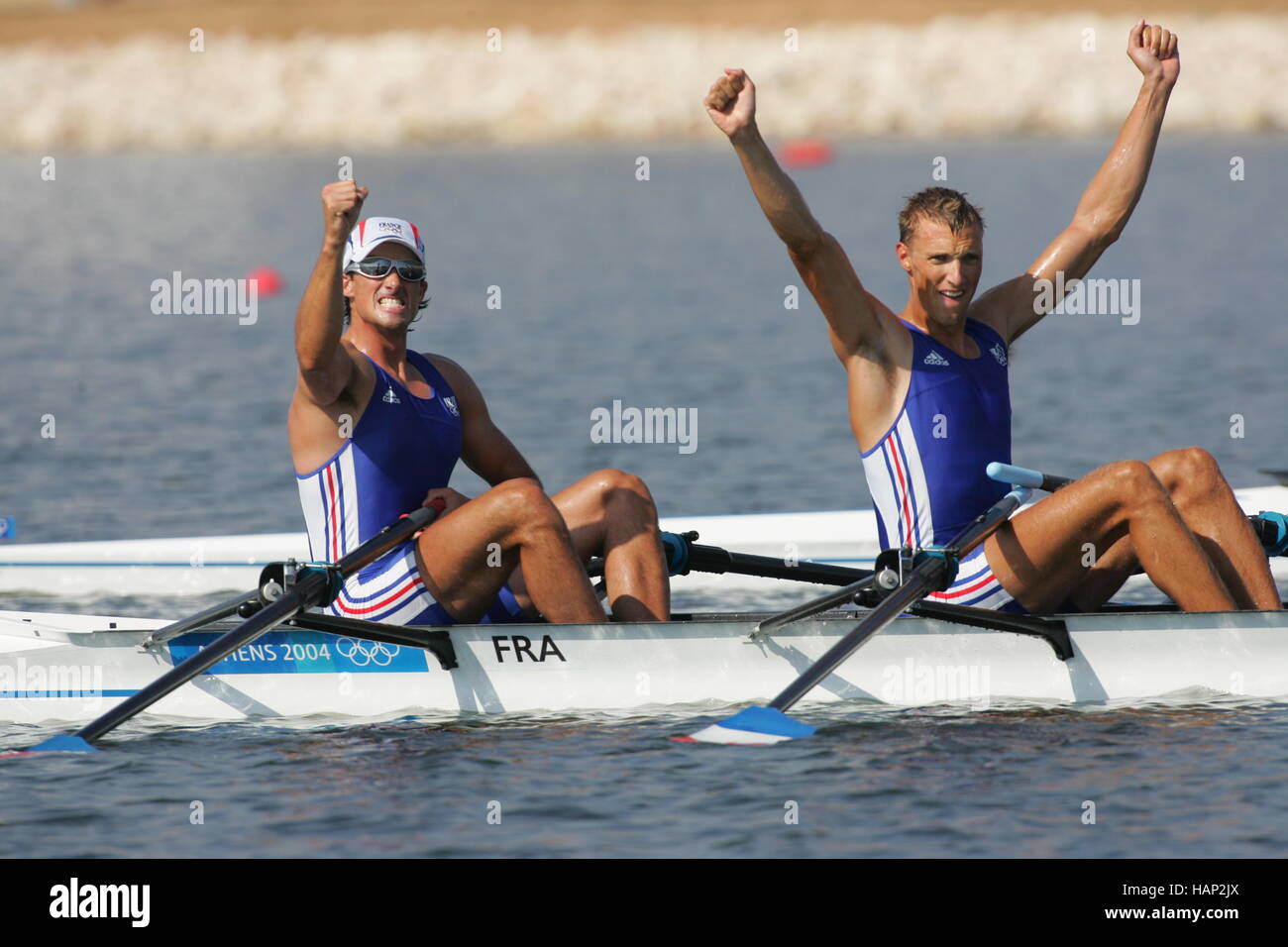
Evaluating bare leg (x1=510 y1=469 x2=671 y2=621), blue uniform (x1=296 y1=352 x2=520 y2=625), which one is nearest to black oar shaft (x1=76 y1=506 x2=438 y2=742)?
blue uniform (x1=296 y1=352 x2=520 y2=625)

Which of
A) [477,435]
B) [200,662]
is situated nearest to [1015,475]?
[477,435]

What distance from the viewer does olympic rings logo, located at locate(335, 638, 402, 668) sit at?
24.8 feet

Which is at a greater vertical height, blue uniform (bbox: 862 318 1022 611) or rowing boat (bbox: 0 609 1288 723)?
blue uniform (bbox: 862 318 1022 611)

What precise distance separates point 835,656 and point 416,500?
1745 mm

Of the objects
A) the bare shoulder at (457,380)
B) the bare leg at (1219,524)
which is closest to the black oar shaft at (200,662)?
the bare shoulder at (457,380)

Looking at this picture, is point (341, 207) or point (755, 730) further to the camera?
point (755, 730)

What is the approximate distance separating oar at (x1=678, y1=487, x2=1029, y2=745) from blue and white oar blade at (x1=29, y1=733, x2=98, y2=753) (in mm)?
2177

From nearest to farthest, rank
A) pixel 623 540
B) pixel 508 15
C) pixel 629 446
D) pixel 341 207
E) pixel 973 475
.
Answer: pixel 341 207, pixel 973 475, pixel 623 540, pixel 629 446, pixel 508 15

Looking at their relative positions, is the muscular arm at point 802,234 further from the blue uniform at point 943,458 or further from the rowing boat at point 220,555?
the rowing boat at point 220,555

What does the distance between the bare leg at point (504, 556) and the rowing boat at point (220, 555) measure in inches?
126

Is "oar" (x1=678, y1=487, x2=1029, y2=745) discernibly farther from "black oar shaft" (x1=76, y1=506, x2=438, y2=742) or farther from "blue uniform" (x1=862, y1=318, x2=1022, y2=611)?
"black oar shaft" (x1=76, y1=506, x2=438, y2=742)

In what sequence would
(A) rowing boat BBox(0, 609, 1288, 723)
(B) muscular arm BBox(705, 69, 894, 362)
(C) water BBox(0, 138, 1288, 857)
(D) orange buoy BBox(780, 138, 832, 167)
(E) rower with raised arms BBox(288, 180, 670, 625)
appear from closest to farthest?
(C) water BBox(0, 138, 1288, 857)
(B) muscular arm BBox(705, 69, 894, 362)
(E) rower with raised arms BBox(288, 180, 670, 625)
(A) rowing boat BBox(0, 609, 1288, 723)
(D) orange buoy BBox(780, 138, 832, 167)

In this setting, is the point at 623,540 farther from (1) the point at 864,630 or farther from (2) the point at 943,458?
(2) the point at 943,458

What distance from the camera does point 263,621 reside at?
23.6 feet
